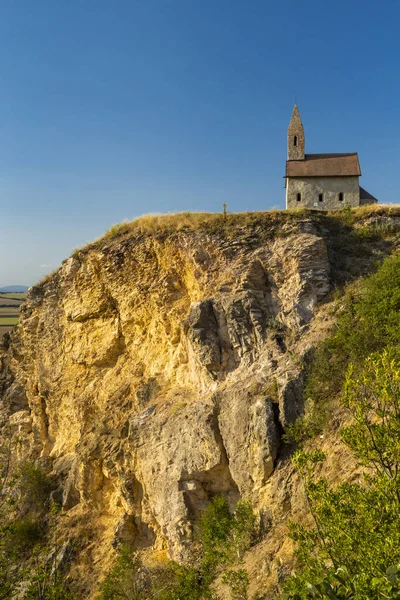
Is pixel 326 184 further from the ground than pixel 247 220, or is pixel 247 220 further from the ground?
pixel 326 184

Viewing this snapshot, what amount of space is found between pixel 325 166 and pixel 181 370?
1308 centimetres

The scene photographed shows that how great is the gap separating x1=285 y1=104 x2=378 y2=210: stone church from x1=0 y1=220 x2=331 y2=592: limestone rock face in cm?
623

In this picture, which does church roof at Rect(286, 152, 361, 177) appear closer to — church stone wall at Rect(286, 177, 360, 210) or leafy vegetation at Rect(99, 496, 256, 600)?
church stone wall at Rect(286, 177, 360, 210)

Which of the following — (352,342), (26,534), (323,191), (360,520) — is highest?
(323,191)

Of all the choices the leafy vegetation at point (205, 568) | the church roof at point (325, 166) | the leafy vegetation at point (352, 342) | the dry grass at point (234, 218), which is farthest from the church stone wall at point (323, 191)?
the leafy vegetation at point (205, 568)

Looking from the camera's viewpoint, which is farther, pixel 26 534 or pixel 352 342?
pixel 26 534

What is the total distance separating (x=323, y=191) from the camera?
69.3ft

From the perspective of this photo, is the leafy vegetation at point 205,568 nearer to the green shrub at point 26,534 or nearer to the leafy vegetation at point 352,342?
the leafy vegetation at point 352,342

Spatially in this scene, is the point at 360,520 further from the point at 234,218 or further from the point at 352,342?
the point at 234,218

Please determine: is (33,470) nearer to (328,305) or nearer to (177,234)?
(177,234)

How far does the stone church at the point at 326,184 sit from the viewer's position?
68.3 ft

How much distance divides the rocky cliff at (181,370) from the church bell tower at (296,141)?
7330 mm

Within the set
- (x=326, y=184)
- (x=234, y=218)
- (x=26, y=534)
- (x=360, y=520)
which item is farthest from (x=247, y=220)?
(x=26, y=534)

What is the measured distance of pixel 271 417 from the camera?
11961 millimetres
